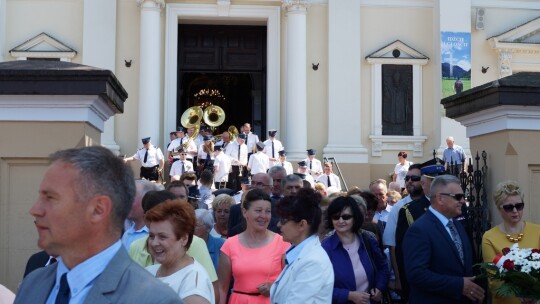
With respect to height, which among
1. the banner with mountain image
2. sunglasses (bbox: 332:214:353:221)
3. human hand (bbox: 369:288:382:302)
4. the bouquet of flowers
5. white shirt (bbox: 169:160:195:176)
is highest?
the banner with mountain image

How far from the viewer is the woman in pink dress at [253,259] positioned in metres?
→ 6.70

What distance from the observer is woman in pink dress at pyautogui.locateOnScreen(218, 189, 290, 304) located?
6.70 meters

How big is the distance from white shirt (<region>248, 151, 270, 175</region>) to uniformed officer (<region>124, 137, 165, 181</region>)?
259cm

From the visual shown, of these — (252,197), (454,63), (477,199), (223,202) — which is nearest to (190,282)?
(252,197)

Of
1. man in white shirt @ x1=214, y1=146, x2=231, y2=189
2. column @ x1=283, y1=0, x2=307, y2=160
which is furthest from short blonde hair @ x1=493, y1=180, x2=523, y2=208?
column @ x1=283, y1=0, x2=307, y2=160

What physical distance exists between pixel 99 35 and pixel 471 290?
20.9 meters

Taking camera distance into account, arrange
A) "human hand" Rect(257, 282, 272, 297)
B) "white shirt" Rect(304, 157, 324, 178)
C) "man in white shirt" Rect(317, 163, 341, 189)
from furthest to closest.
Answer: "white shirt" Rect(304, 157, 324, 178) < "man in white shirt" Rect(317, 163, 341, 189) < "human hand" Rect(257, 282, 272, 297)

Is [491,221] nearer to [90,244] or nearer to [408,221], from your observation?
[408,221]

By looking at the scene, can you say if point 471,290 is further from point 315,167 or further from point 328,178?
point 315,167

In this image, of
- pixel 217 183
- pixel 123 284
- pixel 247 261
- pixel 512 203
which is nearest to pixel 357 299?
pixel 247 261

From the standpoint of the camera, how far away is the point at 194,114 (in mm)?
26812

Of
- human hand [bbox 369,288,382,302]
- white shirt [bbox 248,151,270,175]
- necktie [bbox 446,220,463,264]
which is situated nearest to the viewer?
necktie [bbox 446,220,463,264]

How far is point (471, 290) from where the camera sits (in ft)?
21.7

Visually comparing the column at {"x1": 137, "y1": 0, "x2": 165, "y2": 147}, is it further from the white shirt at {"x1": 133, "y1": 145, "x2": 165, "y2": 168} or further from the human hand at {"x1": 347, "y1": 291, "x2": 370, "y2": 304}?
the human hand at {"x1": 347, "y1": 291, "x2": 370, "y2": 304}
